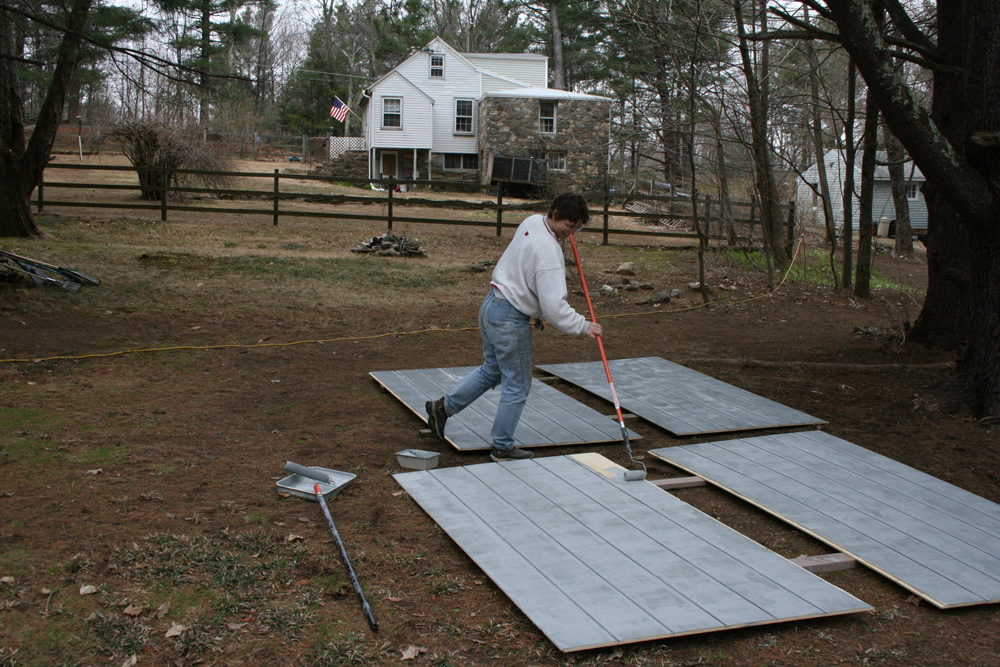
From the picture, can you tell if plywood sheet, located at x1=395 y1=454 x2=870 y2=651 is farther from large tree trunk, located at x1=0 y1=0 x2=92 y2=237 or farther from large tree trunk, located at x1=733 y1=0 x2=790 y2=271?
large tree trunk, located at x1=0 y1=0 x2=92 y2=237

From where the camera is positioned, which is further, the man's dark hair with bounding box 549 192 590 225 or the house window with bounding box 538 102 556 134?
the house window with bounding box 538 102 556 134

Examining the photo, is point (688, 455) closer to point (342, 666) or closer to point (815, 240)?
point (342, 666)

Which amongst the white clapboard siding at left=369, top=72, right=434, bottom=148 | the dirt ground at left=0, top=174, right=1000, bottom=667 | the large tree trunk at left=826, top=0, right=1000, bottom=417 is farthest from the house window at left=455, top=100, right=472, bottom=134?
the large tree trunk at left=826, top=0, right=1000, bottom=417

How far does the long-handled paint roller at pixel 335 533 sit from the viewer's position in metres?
3.02

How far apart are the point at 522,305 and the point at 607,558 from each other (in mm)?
1525

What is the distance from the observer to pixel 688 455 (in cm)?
488

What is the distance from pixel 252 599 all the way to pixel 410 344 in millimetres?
4872

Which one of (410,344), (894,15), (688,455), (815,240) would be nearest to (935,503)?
(688,455)

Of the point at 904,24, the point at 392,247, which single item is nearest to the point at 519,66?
the point at 392,247

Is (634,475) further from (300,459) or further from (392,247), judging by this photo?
(392,247)

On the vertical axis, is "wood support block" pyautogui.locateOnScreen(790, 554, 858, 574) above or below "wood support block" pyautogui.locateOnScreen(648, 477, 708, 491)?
below

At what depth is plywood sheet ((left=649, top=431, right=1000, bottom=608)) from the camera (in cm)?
349

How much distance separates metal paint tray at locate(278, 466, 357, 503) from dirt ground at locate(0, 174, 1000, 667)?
2.2 inches

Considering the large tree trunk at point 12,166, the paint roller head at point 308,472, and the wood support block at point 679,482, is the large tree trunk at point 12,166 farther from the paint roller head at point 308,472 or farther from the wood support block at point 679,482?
Answer: the wood support block at point 679,482
